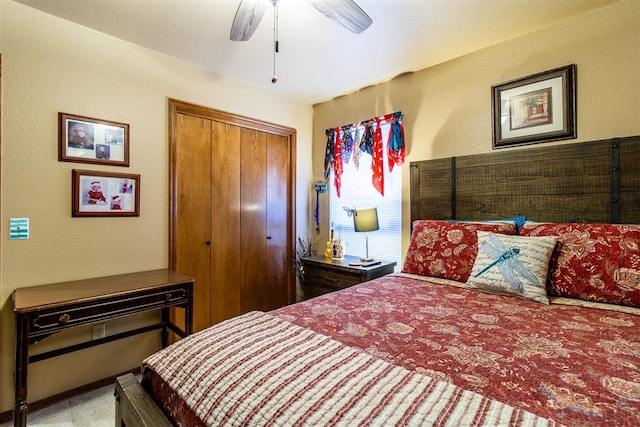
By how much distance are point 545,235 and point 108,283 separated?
9.16ft

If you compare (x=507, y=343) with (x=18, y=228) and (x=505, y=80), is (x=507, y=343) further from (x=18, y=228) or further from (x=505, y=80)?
(x=18, y=228)

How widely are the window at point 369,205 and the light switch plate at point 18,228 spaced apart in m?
2.59

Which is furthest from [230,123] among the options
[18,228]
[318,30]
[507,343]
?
[507,343]

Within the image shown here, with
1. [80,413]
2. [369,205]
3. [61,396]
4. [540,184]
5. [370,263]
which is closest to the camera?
[80,413]

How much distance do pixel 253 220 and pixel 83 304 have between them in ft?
5.33

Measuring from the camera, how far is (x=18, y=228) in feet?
6.19

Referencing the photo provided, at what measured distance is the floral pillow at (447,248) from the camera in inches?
78.0

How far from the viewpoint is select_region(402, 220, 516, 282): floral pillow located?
1980 millimetres

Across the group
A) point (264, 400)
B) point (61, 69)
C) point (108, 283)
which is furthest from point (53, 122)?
point (264, 400)

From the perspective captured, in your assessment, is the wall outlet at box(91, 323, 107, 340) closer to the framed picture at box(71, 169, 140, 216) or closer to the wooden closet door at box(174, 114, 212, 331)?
the wooden closet door at box(174, 114, 212, 331)

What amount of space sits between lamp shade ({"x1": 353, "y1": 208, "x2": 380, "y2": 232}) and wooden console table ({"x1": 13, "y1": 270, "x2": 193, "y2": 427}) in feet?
5.02

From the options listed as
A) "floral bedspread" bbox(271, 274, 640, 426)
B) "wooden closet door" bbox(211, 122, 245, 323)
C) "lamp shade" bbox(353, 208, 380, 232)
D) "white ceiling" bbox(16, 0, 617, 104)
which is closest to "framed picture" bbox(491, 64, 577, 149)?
"white ceiling" bbox(16, 0, 617, 104)

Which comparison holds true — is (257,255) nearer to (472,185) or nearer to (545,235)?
(472,185)

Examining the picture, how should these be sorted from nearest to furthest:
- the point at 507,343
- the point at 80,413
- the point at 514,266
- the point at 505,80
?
the point at 507,343 → the point at 514,266 → the point at 80,413 → the point at 505,80
